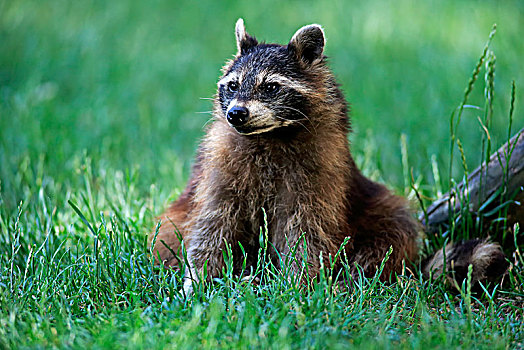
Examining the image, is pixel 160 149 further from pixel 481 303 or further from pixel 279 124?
pixel 481 303

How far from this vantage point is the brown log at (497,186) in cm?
435

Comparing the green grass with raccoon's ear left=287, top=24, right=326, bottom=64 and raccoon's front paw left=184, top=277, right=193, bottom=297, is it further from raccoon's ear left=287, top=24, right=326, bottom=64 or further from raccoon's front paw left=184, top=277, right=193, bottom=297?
raccoon's ear left=287, top=24, right=326, bottom=64

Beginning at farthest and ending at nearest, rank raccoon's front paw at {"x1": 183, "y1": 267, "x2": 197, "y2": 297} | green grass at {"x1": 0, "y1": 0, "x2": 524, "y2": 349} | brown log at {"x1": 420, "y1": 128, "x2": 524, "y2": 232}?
brown log at {"x1": 420, "y1": 128, "x2": 524, "y2": 232}, raccoon's front paw at {"x1": 183, "y1": 267, "x2": 197, "y2": 297}, green grass at {"x1": 0, "y1": 0, "x2": 524, "y2": 349}

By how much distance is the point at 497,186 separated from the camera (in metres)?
4.46

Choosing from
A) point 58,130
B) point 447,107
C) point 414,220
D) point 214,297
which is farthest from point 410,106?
point 214,297

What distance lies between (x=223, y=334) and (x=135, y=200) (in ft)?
8.04

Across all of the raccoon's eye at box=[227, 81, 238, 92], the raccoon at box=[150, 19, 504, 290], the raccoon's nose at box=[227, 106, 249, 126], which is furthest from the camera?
the raccoon's eye at box=[227, 81, 238, 92]

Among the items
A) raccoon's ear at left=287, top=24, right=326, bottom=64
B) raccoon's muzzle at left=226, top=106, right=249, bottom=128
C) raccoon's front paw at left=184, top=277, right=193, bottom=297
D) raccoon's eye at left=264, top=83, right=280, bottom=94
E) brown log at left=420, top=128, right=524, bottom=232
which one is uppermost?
Answer: raccoon's ear at left=287, top=24, right=326, bottom=64

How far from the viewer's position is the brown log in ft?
14.3

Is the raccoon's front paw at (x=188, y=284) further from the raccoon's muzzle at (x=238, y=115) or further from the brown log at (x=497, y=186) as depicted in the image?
the brown log at (x=497, y=186)

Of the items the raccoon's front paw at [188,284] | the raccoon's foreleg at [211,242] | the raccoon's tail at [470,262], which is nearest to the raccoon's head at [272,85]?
the raccoon's foreleg at [211,242]

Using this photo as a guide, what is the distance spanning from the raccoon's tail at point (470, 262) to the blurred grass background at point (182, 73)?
1574mm

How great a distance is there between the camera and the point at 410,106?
309 inches

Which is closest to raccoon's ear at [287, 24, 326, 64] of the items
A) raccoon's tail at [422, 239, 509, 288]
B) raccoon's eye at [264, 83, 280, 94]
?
raccoon's eye at [264, 83, 280, 94]
